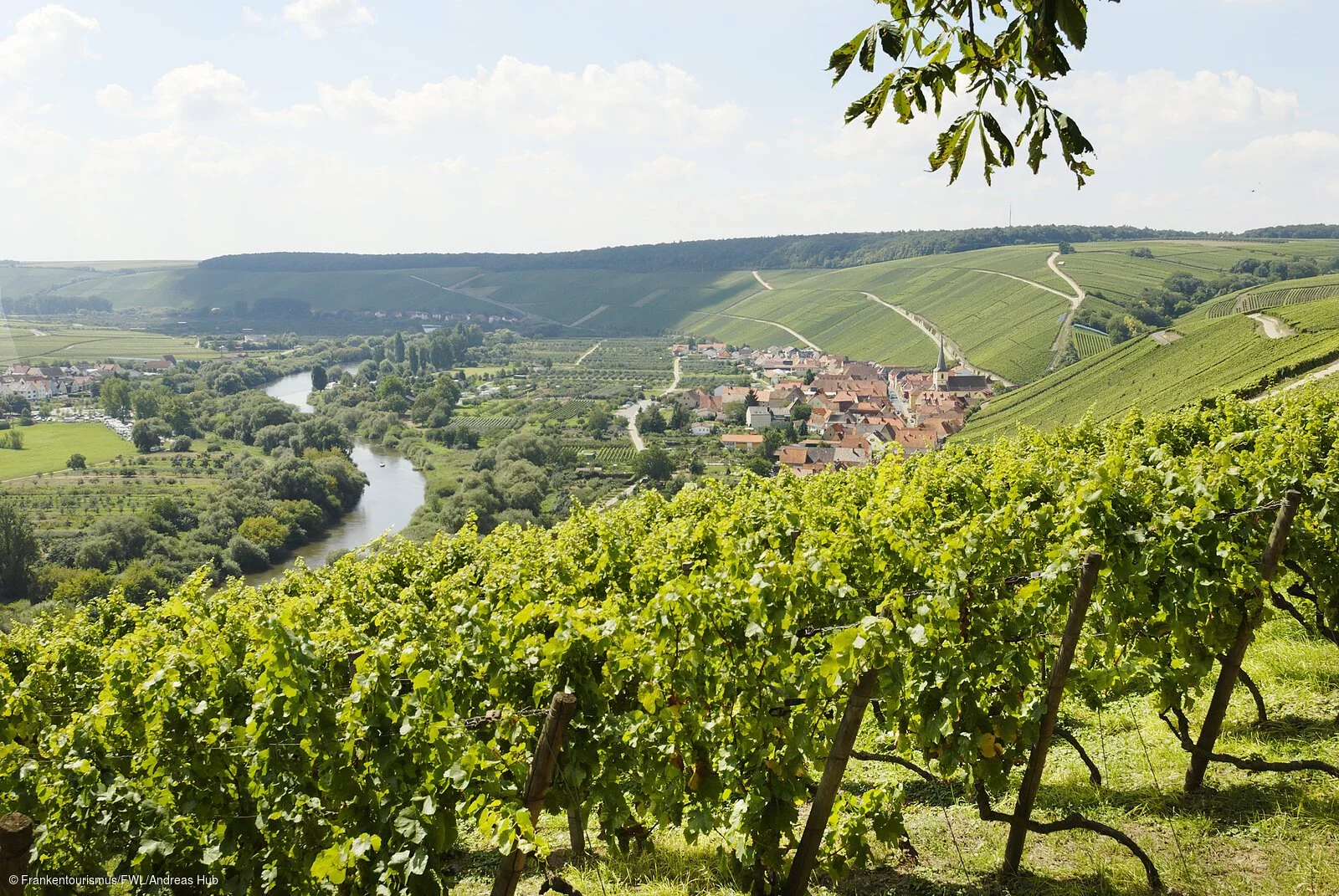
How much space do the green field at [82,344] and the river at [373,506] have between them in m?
50.8

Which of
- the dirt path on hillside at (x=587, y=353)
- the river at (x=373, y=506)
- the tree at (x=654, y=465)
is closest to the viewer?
the river at (x=373, y=506)

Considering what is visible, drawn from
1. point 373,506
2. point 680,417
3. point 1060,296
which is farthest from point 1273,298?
point 373,506

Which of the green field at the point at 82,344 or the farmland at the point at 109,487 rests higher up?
the green field at the point at 82,344

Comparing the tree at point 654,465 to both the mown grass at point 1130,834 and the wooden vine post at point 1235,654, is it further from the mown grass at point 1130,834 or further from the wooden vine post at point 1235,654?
the wooden vine post at point 1235,654

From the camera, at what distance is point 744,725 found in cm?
531

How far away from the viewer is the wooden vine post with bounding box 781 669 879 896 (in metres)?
4.62

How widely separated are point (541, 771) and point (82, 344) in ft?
537

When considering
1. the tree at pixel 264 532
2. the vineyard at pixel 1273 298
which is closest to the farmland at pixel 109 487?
the tree at pixel 264 532

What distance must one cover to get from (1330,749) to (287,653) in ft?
23.5

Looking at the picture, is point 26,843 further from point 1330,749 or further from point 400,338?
point 400,338

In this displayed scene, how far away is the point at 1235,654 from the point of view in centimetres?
567

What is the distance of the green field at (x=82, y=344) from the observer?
114 m

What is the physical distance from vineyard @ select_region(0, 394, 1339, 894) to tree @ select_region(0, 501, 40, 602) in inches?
2112

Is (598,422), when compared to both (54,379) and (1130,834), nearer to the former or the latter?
(54,379)
